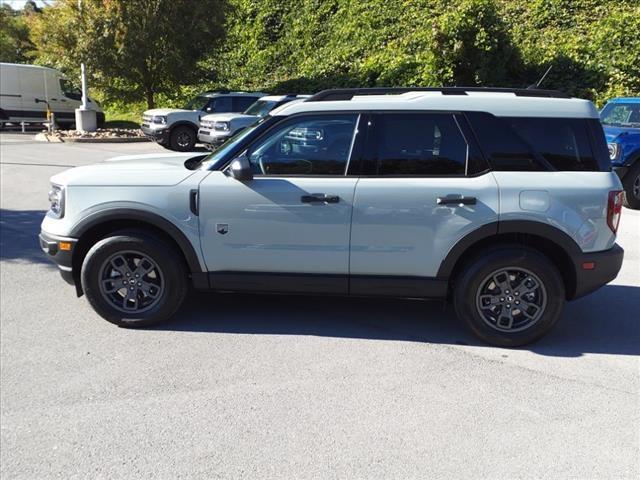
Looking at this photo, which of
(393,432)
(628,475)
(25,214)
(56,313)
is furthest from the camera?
(25,214)

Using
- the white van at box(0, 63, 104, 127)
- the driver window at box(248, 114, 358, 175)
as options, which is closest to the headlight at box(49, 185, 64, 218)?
the driver window at box(248, 114, 358, 175)

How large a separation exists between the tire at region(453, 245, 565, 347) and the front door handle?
1.12 meters

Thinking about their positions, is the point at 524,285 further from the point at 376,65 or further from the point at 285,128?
the point at 376,65

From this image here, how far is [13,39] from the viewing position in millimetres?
38562

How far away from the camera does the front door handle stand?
4.40 m

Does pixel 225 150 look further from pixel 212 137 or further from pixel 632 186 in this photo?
pixel 212 137

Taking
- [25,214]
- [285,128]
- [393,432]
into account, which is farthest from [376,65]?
[393,432]

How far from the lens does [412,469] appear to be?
2.99 m

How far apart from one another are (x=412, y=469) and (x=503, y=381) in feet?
4.05

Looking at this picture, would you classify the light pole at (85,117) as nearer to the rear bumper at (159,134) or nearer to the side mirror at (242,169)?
the rear bumper at (159,134)

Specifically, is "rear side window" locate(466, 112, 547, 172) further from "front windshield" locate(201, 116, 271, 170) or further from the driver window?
"front windshield" locate(201, 116, 271, 170)

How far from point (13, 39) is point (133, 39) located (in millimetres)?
22877

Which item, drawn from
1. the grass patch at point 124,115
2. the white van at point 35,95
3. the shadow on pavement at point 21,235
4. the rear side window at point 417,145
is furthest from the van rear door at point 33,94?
the rear side window at point 417,145

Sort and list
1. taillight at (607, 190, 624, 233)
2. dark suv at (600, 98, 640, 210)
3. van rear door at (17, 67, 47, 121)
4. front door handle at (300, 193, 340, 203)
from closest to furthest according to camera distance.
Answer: taillight at (607, 190, 624, 233), front door handle at (300, 193, 340, 203), dark suv at (600, 98, 640, 210), van rear door at (17, 67, 47, 121)
